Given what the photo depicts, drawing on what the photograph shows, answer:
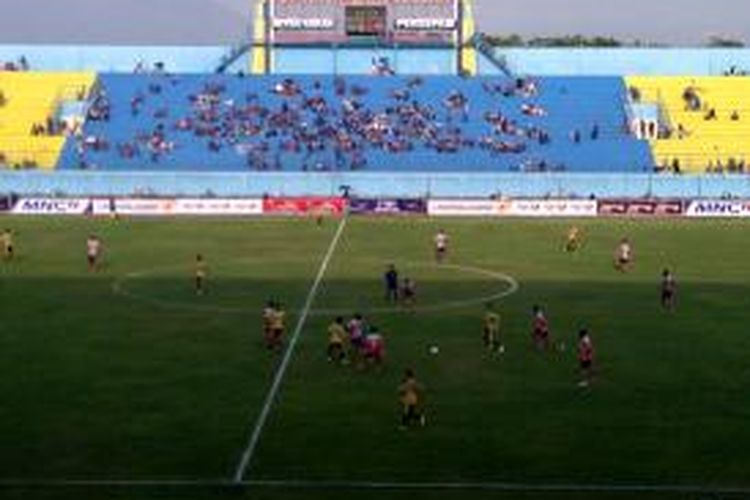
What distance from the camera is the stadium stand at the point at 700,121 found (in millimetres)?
87188

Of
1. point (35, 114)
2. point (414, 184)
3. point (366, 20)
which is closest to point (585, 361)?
point (414, 184)

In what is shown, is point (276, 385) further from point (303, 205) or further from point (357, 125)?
point (357, 125)

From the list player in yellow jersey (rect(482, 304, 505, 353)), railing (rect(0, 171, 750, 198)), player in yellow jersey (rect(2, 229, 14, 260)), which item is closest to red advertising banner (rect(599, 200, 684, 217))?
railing (rect(0, 171, 750, 198))

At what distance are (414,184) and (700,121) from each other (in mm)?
24169

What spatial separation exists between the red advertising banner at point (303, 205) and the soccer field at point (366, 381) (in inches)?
758

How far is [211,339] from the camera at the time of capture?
121ft

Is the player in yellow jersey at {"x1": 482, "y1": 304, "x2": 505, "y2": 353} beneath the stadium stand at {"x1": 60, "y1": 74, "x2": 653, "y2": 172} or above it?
beneath

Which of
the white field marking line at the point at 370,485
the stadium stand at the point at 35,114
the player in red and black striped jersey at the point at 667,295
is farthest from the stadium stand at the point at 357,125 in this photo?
the white field marking line at the point at 370,485

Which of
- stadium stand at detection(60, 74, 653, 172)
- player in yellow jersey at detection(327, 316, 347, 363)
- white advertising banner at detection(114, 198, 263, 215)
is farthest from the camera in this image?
stadium stand at detection(60, 74, 653, 172)

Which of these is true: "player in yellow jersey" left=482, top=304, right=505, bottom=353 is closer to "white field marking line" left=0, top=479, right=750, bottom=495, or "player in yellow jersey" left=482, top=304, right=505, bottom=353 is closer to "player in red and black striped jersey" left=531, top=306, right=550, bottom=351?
"player in red and black striped jersey" left=531, top=306, right=550, bottom=351

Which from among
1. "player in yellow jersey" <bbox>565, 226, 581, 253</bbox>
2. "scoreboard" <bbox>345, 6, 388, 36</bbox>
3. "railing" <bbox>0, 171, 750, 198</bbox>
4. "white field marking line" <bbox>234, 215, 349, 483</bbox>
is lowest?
"white field marking line" <bbox>234, 215, 349, 483</bbox>

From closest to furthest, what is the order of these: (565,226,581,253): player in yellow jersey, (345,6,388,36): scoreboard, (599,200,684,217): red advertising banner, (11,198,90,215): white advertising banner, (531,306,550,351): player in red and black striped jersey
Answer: (531,306,550,351): player in red and black striped jersey → (565,226,581,253): player in yellow jersey → (11,198,90,215): white advertising banner → (599,200,684,217): red advertising banner → (345,6,388,36): scoreboard

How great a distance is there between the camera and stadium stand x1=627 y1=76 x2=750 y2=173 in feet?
286

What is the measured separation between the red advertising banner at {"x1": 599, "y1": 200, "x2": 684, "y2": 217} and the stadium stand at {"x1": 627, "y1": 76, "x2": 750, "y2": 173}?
8404mm
